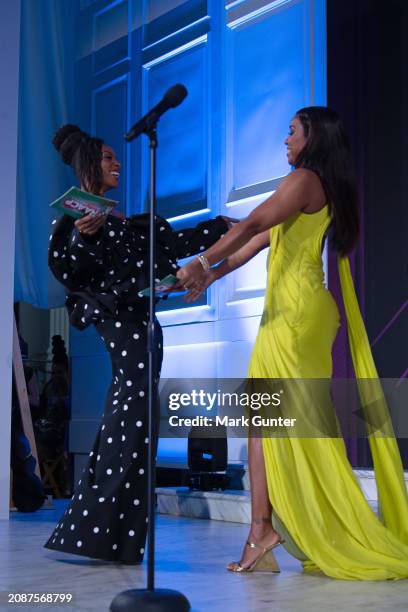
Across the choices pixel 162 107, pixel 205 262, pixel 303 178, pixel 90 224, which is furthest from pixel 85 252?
pixel 162 107

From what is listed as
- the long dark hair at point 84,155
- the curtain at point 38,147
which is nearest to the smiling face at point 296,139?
the long dark hair at point 84,155

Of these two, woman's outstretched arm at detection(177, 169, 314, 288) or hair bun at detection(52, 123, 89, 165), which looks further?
hair bun at detection(52, 123, 89, 165)

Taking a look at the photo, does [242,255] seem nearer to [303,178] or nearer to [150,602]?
[303,178]

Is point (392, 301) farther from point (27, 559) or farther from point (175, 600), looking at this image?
point (175, 600)

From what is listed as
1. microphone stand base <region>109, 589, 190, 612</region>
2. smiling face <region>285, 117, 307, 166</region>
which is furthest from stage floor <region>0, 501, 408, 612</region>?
smiling face <region>285, 117, 307, 166</region>

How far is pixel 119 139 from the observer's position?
5.88 metres

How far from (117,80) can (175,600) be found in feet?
14.9

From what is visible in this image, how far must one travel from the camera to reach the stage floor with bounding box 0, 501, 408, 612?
6.87ft

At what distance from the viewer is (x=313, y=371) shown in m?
2.68

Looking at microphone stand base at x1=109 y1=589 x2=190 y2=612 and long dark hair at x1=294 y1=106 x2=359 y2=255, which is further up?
long dark hair at x1=294 y1=106 x2=359 y2=255

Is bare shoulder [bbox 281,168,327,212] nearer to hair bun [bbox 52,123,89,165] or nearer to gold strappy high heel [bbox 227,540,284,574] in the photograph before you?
hair bun [bbox 52,123,89,165]

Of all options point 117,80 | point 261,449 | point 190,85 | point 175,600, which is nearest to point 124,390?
point 261,449

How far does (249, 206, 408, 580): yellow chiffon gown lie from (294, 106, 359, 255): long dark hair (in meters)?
0.05

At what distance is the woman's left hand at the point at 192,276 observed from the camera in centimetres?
238
